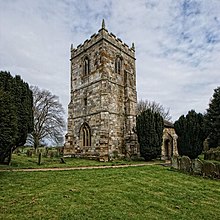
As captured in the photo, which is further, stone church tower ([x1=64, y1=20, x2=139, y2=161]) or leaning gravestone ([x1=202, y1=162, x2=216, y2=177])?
stone church tower ([x1=64, y1=20, x2=139, y2=161])

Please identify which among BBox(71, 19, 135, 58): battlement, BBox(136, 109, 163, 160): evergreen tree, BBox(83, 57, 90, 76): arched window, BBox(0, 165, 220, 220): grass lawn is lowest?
BBox(0, 165, 220, 220): grass lawn

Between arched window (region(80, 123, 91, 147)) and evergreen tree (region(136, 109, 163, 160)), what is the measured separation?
5.07m

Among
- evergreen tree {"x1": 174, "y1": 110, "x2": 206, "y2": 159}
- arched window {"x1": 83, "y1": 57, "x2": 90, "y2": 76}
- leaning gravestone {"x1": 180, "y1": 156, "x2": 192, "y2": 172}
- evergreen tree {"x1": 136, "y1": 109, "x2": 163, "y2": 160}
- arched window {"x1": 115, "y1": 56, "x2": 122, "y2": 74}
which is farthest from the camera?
arched window {"x1": 83, "y1": 57, "x2": 90, "y2": 76}

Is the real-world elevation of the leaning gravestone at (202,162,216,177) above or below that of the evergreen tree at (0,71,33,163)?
below

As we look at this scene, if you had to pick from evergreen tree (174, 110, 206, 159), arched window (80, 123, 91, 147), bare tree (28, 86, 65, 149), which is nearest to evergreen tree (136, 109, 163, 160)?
evergreen tree (174, 110, 206, 159)

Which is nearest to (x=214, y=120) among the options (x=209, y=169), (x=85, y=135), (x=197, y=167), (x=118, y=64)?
(x=197, y=167)

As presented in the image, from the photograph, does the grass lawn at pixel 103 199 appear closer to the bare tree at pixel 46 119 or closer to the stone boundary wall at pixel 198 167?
the stone boundary wall at pixel 198 167

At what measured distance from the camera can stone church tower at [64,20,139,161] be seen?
63.6ft

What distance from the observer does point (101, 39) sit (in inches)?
814

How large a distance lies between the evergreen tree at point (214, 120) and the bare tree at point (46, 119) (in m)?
22.7

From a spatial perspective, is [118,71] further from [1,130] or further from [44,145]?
[44,145]

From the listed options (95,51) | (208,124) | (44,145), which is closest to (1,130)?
(95,51)

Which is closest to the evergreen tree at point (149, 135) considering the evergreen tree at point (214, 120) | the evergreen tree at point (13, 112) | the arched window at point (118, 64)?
the evergreen tree at point (214, 120)

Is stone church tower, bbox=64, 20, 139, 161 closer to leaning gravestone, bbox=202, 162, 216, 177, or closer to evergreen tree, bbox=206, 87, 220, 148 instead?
evergreen tree, bbox=206, 87, 220, 148
